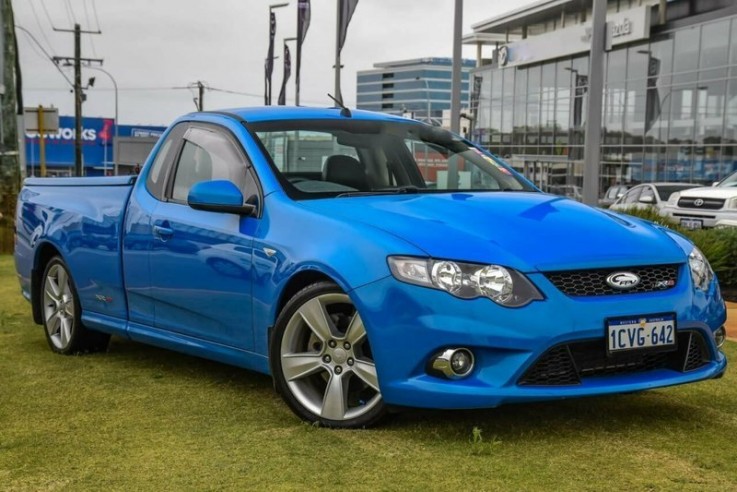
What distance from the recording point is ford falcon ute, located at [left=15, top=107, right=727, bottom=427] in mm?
4266

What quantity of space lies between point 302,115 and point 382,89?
163868mm

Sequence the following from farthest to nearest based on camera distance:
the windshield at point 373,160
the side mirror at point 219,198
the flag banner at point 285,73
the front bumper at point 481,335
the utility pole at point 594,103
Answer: the flag banner at point 285,73, the utility pole at point 594,103, the windshield at point 373,160, the side mirror at point 219,198, the front bumper at point 481,335

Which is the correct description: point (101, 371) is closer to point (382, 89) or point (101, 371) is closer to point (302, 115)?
point (302, 115)

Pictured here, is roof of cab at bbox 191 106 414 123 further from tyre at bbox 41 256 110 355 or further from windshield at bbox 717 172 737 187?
windshield at bbox 717 172 737 187

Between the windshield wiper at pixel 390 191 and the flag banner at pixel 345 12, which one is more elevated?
the flag banner at pixel 345 12

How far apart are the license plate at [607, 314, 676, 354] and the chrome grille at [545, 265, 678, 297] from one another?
0.41 feet

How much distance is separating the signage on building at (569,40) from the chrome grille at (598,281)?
39944 millimetres

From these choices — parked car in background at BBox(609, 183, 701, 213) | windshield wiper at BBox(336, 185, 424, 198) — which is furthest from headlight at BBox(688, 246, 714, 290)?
parked car in background at BBox(609, 183, 701, 213)

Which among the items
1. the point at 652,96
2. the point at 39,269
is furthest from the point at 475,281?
the point at 652,96

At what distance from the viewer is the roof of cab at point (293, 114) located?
5.82 meters

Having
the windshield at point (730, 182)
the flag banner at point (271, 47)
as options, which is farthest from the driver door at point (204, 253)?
the flag banner at point (271, 47)

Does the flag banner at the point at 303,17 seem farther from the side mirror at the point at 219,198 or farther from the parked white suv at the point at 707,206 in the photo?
the side mirror at the point at 219,198

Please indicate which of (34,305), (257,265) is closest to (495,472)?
(257,265)

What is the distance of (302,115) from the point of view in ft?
19.4
